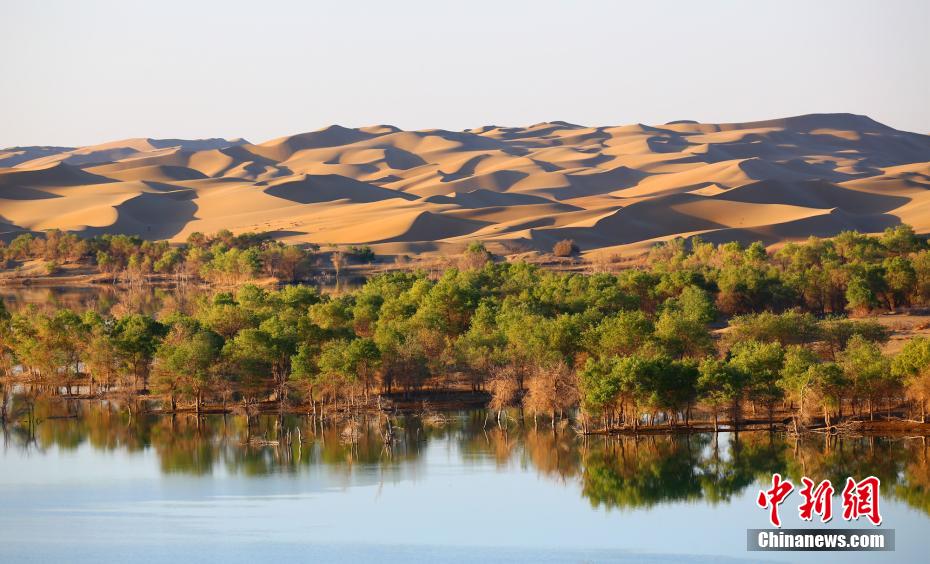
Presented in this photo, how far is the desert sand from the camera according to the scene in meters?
103

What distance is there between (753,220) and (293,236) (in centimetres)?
3514

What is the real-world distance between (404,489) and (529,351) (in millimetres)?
9692

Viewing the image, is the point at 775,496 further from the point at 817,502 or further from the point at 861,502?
the point at 861,502

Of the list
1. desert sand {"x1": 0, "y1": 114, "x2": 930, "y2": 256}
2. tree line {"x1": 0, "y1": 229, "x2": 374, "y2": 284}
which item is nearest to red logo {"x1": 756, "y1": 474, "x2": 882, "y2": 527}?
tree line {"x1": 0, "y1": 229, "x2": 374, "y2": 284}

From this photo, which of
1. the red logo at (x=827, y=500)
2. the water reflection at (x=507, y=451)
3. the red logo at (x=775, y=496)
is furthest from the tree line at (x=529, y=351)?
the red logo at (x=827, y=500)

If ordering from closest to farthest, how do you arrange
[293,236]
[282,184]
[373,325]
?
[373,325], [293,236], [282,184]

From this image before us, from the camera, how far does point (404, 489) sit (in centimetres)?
2738

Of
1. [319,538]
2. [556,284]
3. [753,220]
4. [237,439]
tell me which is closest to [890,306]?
[556,284]

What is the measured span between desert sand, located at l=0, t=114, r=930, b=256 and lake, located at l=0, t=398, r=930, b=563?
179 feet

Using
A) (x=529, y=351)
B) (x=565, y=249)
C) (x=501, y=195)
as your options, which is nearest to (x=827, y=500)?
(x=529, y=351)

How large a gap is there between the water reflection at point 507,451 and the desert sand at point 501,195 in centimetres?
5317

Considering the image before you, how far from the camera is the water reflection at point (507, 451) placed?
89.9 feet

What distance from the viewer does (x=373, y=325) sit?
139ft

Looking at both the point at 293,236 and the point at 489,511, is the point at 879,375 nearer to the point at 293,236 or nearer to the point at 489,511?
the point at 489,511
